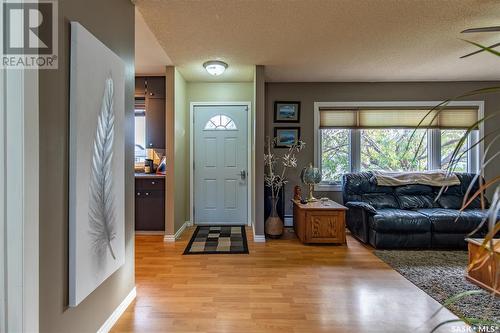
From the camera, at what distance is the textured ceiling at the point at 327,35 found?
7.75 ft

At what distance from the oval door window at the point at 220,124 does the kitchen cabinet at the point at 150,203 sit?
4.05ft

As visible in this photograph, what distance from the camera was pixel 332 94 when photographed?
15.4 feet

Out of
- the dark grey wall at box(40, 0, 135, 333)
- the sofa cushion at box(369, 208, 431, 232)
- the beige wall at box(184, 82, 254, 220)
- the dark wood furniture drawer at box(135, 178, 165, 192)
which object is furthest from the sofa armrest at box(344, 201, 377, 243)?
the dark grey wall at box(40, 0, 135, 333)

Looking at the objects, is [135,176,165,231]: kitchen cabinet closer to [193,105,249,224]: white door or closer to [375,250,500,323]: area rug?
[193,105,249,224]: white door

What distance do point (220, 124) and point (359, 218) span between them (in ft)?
8.72

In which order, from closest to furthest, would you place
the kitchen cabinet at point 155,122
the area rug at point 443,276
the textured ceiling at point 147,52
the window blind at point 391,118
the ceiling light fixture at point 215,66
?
the area rug at point 443,276
the textured ceiling at point 147,52
the ceiling light fixture at point 215,66
the kitchen cabinet at point 155,122
the window blind at point 391,118

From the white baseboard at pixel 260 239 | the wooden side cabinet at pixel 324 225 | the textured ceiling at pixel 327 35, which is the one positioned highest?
the textured ceiling at pixel 327 35

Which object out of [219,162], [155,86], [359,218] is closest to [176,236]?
[219,162]

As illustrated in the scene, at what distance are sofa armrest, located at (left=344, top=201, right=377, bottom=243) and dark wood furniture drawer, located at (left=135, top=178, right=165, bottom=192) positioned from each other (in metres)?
2.80

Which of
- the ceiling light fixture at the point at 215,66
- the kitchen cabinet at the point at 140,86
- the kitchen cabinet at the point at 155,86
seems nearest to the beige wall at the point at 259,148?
the ceiling light fixture at the point at 215,66

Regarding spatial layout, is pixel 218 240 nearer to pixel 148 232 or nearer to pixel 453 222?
pixel 148 232

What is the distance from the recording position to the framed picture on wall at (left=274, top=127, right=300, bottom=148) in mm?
4691

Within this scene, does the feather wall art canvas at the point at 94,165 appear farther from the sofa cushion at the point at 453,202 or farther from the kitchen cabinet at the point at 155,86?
the sofa cushion at the point at 453,202

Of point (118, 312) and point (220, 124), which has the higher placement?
point (220, 124)
